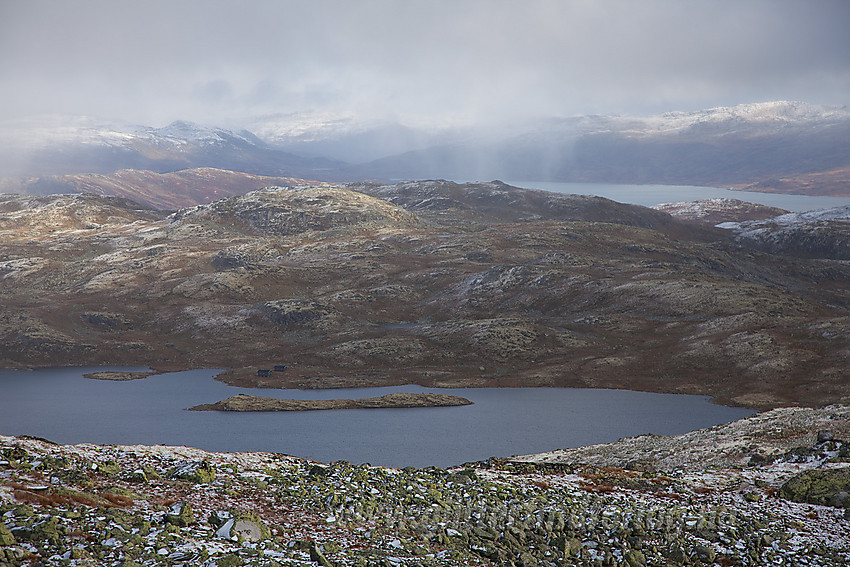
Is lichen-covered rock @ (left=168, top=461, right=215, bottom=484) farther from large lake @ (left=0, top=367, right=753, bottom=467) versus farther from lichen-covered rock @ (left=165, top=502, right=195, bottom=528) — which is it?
large lake @ (left=0, top=367, right=753, bottom=467)

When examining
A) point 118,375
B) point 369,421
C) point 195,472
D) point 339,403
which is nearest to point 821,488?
point 195,472

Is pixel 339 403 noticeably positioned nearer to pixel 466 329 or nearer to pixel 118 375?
pixel 466 329

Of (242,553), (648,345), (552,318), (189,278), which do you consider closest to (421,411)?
(648,345)

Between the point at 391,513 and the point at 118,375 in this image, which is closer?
the point at 391,513

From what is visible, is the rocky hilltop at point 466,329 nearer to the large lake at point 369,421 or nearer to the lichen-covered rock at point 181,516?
the large lake at point 369,421

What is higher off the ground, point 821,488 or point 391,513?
point 391,513

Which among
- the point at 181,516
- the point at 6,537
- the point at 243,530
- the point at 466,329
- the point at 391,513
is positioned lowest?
the point at 466,329

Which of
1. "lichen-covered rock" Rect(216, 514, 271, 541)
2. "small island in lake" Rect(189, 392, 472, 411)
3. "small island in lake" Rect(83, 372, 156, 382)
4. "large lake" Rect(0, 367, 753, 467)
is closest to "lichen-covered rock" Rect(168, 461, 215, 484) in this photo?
"lichen-covered rock" Rect(216, 514, 271, 541)
